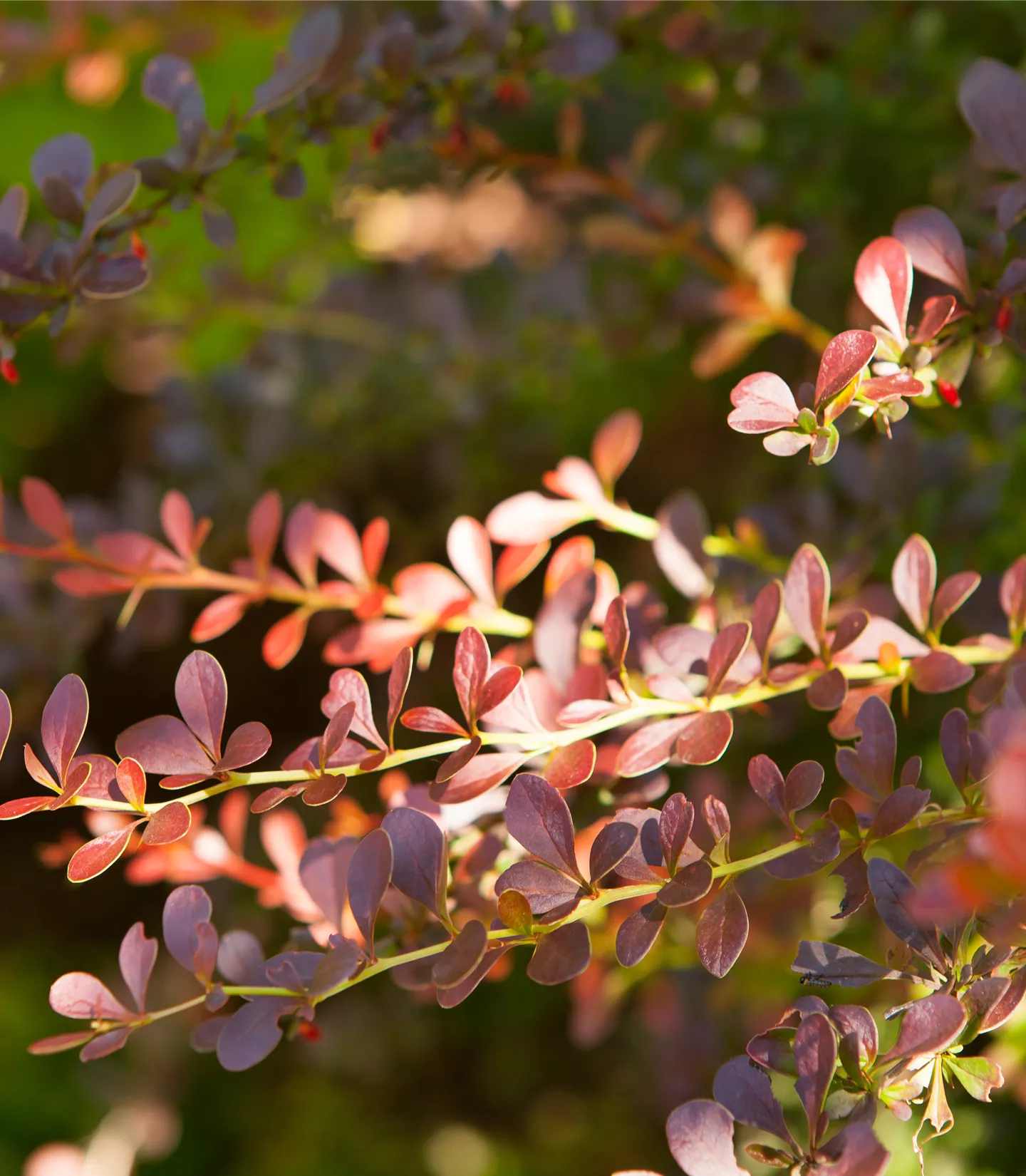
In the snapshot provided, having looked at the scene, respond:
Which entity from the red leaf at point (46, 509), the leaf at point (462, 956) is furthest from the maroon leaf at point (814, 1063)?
the red leaf at point (46, 509)

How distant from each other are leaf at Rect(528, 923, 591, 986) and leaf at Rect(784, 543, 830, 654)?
0.19 m

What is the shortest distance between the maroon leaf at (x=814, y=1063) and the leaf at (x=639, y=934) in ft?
0.24

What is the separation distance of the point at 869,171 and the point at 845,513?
372 millimetres

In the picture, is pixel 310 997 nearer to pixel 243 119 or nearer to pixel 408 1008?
pixel 243 119

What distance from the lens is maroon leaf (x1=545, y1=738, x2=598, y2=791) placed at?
18.1 inches

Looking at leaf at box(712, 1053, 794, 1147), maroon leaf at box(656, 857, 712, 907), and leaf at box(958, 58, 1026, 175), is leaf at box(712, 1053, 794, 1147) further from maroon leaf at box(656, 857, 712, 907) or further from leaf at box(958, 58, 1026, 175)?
leaf at box(958, 58, 1026, 175)

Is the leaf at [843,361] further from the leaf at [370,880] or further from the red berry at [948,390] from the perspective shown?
the leaf at [370,880]

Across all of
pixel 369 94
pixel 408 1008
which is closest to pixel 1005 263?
pixel 369 94

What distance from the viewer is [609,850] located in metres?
0.42

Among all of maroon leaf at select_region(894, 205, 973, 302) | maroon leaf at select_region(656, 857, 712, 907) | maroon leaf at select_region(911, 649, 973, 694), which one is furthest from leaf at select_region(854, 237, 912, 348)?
maroon leaf at select_region(656, 857, 712, 907)

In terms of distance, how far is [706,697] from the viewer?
19.2 inches

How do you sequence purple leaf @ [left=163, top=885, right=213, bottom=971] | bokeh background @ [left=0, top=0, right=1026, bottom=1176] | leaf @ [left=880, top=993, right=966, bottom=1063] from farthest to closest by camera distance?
bokeh background @ [left=0, top=0, right=1026, bottom=1176] → purple leaf @ [left=163, top=885, right=213, bottom=971] → leaf @ [left=880, top=993, right=966, bottom=1063]

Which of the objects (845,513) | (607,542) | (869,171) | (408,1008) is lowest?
(408,1008)

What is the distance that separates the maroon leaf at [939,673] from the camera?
49cm
